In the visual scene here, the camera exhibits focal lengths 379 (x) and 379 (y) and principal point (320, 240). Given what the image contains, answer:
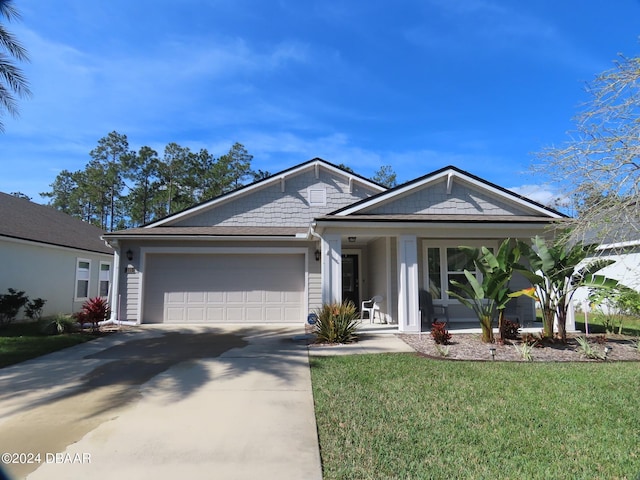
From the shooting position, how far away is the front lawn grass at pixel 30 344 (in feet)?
25.1

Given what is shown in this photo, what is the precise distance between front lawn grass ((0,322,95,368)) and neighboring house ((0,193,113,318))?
3.51m

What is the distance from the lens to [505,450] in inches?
140

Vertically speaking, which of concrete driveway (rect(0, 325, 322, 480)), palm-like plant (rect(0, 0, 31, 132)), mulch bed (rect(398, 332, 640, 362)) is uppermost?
palm-like plant (rect(0, 0, 31, 132))

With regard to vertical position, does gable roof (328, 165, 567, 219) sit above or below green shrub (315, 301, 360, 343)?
above

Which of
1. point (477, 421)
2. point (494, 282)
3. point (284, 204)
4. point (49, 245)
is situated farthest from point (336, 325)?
point (49, 245)

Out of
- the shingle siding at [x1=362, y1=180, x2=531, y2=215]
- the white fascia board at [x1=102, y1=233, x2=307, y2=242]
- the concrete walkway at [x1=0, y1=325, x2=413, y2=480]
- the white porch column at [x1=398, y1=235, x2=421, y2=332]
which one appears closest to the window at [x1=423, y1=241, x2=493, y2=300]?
the shingle siding at [x1=362, y1=180, x2=531, y2=215]

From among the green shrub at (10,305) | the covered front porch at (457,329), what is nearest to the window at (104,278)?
the green shrub at (10,305)

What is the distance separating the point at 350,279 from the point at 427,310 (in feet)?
14.6

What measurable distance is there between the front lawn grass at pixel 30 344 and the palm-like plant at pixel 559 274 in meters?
10.4

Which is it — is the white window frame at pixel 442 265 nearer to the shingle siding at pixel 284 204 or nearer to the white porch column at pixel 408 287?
the white porch column at pixel 408 287

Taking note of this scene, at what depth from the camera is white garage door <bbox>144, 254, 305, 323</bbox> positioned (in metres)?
12.9

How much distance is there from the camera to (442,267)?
40.0ft

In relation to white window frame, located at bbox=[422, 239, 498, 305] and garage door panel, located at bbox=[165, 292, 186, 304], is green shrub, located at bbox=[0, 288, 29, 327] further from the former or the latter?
white window frame, located at bbox=[422, 239, 498, 305]

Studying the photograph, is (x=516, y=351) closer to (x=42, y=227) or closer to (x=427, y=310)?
(x=427, y=310)
